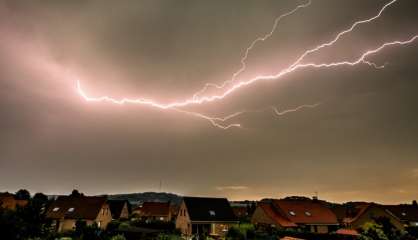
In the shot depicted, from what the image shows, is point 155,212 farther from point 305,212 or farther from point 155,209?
point 305,212

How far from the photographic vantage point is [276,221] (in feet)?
128

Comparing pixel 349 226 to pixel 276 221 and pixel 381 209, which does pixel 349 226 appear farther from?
pixel 276 221

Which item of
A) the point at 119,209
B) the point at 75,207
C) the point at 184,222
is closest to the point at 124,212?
the point at 119,209

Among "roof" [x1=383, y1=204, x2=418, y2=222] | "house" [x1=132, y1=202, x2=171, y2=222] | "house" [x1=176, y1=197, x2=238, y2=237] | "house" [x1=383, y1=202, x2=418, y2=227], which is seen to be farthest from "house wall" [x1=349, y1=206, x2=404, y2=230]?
"house" [x1=132, y1=202, x2=171, y2=222]

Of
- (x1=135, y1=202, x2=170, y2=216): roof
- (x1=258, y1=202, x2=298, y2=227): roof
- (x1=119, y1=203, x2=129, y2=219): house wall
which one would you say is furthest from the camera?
(x1=135, y1=202, x2=170, y2=216): roof

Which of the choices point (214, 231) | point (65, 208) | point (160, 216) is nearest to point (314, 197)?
point (214, 231)

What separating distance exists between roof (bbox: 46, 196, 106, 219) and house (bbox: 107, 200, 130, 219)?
14.8m

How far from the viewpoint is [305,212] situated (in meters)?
42.9

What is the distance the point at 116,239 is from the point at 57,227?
2464 cm

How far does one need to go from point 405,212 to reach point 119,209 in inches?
2108

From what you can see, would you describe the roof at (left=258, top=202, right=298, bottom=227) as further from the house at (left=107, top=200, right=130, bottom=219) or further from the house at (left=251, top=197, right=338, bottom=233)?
the house at (left=107, top=200, right=130, bottom=219)

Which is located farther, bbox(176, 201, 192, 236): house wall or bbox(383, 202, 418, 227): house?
bbox(383, 202, 418, 227): house

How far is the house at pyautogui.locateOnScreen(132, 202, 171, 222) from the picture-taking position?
218 feet

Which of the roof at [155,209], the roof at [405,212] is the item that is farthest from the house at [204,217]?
the roof at [405,212]
